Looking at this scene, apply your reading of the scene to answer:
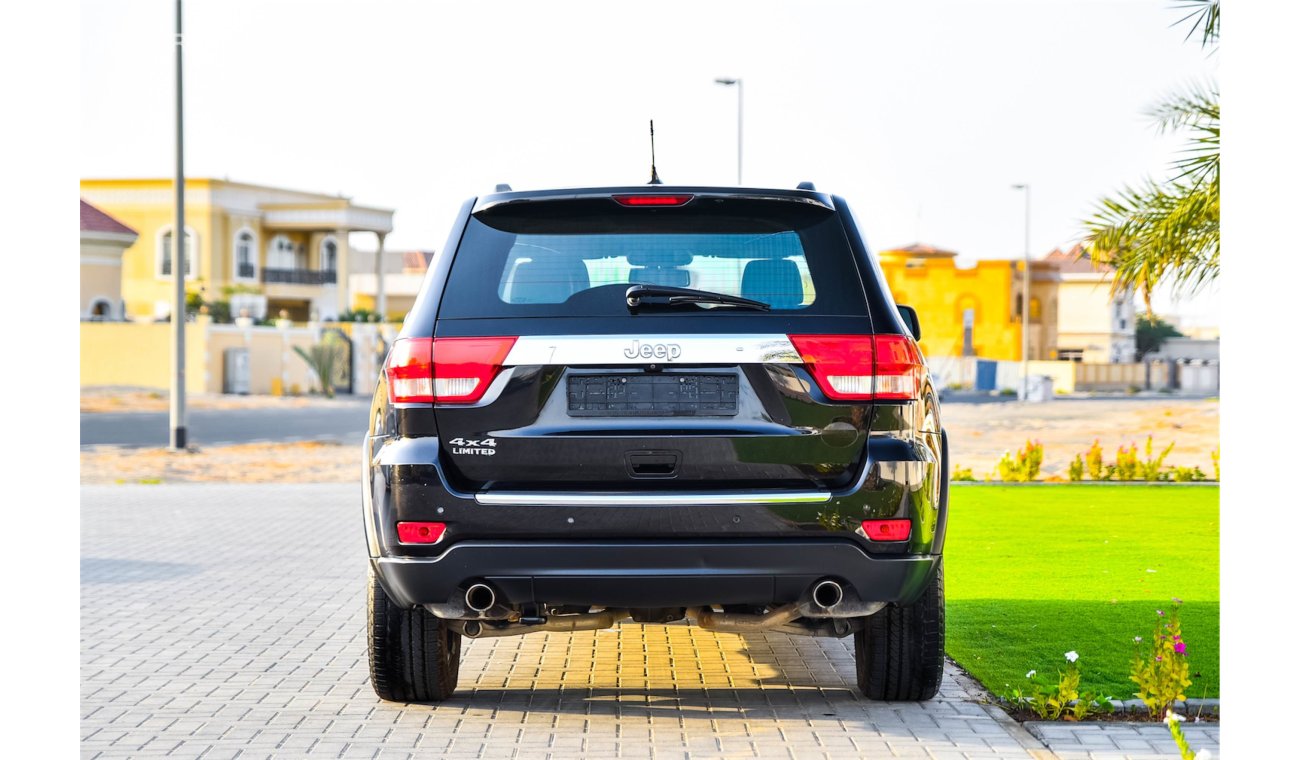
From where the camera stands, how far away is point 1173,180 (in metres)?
13.8

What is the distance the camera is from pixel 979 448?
32.1 metres

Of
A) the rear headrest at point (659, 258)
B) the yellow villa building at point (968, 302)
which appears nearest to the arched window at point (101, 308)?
the yellow villa building at point (968, 302)

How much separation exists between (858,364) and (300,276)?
7050cm

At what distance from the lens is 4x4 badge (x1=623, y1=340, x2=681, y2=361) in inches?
198

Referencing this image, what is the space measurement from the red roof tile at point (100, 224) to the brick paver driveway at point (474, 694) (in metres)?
53.6

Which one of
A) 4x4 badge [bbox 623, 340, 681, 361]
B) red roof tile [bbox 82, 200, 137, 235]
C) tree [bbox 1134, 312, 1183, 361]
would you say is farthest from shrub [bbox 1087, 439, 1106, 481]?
tree [bbox 1134, 312, 1183, 361]

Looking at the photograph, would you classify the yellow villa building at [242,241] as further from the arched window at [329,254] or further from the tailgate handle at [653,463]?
the tailgate handle at [653,463]

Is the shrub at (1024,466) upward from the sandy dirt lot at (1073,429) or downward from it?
upward

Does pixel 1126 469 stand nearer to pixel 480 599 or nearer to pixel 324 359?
pixel 480 599

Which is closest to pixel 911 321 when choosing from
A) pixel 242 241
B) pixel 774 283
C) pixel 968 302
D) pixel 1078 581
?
pixel 774 283

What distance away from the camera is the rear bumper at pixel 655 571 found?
16.4 feet

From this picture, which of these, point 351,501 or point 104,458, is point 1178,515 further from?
point 104,458
